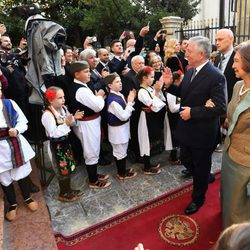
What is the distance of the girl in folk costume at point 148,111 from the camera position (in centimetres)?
340

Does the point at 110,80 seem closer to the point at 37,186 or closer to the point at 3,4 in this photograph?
the point at 37,186

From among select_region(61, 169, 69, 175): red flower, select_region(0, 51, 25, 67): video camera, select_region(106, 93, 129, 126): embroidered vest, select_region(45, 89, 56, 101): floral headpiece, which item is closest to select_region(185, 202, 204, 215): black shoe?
select_region(106, 93, 129, 126): embroidered vest

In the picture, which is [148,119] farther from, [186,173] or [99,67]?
[99,67]

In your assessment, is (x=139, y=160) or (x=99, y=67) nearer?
(x=139, y=160)

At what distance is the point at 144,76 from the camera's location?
3404mm

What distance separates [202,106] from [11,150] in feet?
6.14

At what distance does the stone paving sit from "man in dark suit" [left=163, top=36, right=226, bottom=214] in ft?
2.09

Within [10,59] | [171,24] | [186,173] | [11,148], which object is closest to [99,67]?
[10,59]

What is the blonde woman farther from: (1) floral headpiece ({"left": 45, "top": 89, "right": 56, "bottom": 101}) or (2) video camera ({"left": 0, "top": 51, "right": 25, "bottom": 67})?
(1) floral headpiece ({"left": 45, "top": 89, "right": 56, "bottom": 101})

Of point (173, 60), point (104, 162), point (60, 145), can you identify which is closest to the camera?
point (60, 145)

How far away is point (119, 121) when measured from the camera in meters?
3.37

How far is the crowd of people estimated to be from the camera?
7.53 feet

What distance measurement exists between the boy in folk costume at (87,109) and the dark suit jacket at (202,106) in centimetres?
100

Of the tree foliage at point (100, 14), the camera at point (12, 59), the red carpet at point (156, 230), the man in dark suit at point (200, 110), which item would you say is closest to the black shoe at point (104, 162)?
the red carpet at point (156, 230)
